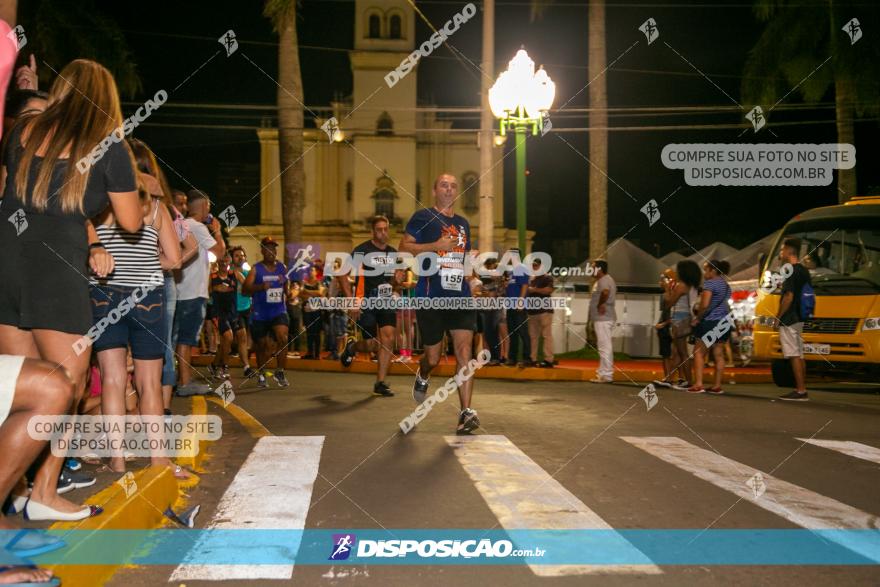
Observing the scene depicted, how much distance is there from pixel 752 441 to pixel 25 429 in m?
6.25

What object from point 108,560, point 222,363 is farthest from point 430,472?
point 222,363

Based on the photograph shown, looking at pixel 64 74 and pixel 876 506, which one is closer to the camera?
pixel 64 74

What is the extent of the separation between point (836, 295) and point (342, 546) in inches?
454

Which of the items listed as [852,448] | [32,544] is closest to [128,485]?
[32,544]

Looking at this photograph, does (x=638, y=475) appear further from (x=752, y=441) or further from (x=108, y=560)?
(x=108, y=560)

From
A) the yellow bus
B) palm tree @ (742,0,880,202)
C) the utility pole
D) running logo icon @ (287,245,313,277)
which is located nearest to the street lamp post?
the utility pole

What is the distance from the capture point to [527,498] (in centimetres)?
516

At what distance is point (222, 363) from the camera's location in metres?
12.1

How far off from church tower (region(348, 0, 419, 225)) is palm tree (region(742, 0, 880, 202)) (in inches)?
1452

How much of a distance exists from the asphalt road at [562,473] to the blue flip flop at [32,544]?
354mm

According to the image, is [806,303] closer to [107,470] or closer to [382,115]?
[107,470]

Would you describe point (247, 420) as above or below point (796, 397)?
above

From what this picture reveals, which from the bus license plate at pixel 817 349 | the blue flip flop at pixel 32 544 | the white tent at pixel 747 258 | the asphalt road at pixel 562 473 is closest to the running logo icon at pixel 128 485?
the asphalt road at pixel 562 473

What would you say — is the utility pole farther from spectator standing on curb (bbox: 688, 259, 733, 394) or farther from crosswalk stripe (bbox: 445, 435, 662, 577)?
crosswalk stripe (bbox: 445, 435, 662, 577)
